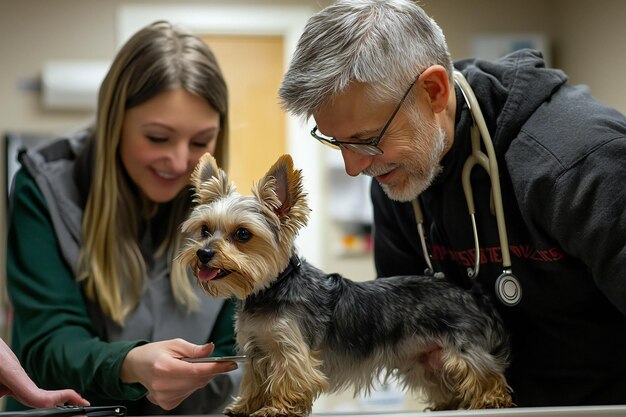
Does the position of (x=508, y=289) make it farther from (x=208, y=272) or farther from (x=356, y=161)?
(x=208, y=272)

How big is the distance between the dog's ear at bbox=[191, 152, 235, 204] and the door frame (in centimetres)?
267

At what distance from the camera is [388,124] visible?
1282 mm

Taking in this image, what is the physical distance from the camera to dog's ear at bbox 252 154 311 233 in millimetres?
1152

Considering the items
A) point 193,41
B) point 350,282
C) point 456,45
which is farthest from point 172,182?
point 456,45

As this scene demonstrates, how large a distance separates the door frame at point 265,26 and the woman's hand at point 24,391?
2.70m

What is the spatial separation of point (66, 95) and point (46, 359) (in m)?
2.50

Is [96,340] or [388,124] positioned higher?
[388,124]

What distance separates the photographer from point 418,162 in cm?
133

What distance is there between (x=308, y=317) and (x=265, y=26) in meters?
3.04

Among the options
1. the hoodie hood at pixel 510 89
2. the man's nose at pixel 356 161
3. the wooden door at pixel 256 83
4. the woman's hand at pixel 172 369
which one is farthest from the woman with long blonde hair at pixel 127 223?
the wooden door at pixel 256 83

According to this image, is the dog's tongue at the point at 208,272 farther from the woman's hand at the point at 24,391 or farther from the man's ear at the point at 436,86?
the man's ear at the point at 436,86

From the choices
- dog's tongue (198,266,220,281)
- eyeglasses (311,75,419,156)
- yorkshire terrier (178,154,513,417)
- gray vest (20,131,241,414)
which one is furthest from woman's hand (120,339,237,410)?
eyeglasses (311,75,419,156)

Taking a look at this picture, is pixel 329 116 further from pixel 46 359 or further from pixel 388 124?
pixel 46 359

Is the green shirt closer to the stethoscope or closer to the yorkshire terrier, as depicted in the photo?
the yorkshire terrier
